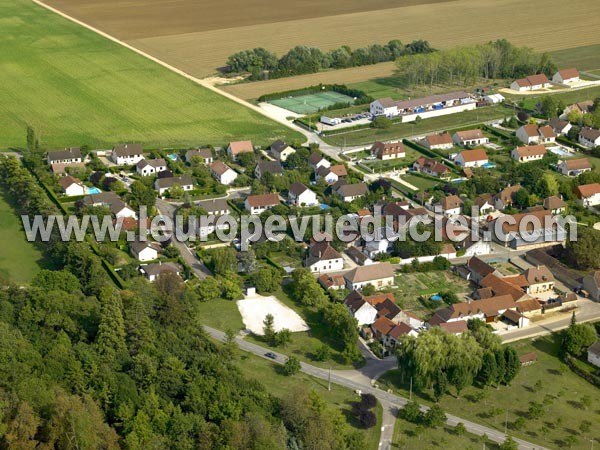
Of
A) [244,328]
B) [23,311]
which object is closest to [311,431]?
[244,328]

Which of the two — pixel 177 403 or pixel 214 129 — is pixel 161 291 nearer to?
pixel 177 403

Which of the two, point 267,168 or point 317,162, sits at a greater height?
point 267,168

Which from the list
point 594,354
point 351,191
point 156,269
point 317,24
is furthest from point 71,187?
point 317,24

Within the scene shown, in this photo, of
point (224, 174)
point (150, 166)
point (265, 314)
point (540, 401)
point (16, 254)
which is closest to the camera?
point (540, 401)

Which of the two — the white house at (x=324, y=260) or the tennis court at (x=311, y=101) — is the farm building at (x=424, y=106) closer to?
the tennis court at (x=311, y=101)

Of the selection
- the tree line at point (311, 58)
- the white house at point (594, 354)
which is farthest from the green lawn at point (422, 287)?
the tree line at point (311, 58)

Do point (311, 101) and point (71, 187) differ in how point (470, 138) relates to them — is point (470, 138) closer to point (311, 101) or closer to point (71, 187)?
point (311, 101)

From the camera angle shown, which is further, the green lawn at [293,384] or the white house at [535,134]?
the white house at [535,134]
